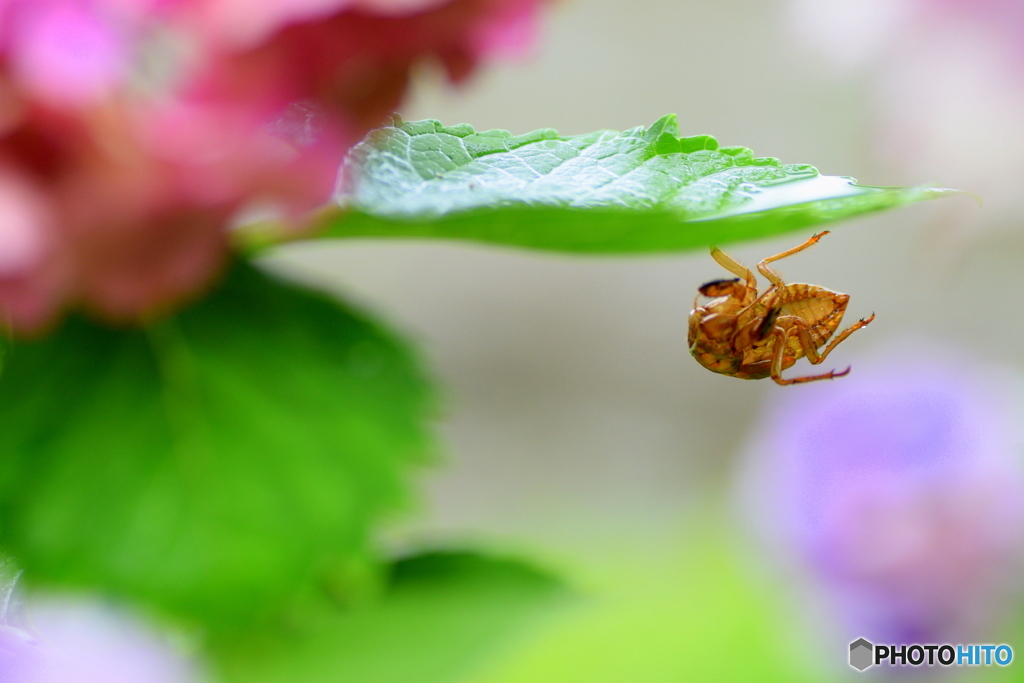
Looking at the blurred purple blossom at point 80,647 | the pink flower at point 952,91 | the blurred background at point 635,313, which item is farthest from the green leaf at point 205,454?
the blurred background at point 635,313

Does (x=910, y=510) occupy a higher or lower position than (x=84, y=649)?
higher

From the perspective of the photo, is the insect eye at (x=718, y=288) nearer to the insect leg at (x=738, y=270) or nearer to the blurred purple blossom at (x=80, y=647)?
the insect leg at (x=738, y=270)

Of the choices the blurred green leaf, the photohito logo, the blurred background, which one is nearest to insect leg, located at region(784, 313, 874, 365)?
the photohito logo

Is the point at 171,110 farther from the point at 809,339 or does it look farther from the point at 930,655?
the point at 930,655

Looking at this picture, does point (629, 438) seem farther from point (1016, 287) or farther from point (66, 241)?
point (66, 241)

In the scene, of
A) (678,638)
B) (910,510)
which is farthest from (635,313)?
(910,510)

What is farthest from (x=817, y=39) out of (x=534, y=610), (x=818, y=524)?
(x=534, y=610)
